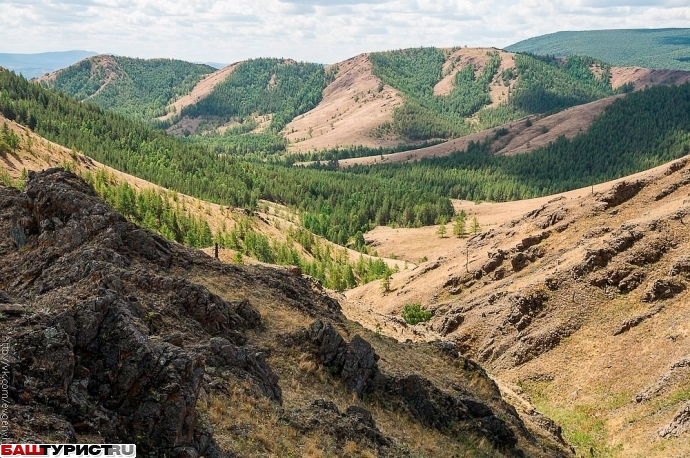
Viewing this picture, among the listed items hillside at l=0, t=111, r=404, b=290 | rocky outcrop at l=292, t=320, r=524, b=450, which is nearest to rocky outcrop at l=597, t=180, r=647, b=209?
hillside at l=0, t=111, r=404, b=290

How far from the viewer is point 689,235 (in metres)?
70.9

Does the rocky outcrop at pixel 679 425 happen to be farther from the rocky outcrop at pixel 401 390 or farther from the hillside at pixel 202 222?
the hillside at pixel 202 222

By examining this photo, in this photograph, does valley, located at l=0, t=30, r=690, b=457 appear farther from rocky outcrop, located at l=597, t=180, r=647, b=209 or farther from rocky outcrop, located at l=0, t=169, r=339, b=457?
rocky outcrop, located at l=597, t=180, r=647, b=209

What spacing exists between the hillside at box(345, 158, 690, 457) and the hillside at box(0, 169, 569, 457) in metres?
9.71

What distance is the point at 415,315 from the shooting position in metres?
82.6

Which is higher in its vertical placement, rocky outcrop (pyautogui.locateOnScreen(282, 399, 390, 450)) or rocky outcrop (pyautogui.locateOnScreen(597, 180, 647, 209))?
rocky outcrop (pyautogui.locateOnScreen(597, 180, 647, 209))

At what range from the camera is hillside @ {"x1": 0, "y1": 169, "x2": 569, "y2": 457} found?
60.4 ft

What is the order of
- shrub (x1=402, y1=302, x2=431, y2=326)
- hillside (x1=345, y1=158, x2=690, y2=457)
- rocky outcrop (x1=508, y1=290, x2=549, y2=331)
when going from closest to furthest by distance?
hillside (x1=345, y1=158, x2=690, y2=457) → rocky outcrop (x1=508, y1=290, x2=549, y2=331) → shrub (x1=402, y1=302, x2=431, y2=326)

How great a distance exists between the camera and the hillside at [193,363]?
18.4 m

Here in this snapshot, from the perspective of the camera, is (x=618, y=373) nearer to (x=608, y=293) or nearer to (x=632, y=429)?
(x=632, y=429)

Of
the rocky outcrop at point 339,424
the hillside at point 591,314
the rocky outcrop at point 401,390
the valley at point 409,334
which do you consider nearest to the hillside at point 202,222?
the valley at point 409,334

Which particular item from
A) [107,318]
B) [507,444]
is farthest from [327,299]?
[107,318]

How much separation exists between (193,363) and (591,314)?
201 feet

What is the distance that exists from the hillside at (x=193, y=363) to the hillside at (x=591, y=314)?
9.71 meters
